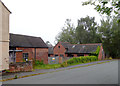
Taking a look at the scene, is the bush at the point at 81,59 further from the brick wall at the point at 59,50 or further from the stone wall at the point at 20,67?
the stone wall at the point at 20,67

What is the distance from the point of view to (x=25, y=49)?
21.7m

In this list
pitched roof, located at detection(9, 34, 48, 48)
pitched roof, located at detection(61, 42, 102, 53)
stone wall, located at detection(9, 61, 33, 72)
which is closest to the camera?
stone wall, located at detection(9, 61, 33, 72)

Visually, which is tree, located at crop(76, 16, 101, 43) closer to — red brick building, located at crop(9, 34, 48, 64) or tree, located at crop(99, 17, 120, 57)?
tree, located at crop(99, 17, 120, 57)

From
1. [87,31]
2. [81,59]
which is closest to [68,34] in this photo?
[87,31]

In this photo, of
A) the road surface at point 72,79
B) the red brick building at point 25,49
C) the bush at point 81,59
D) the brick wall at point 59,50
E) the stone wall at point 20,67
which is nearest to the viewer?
the road surface at point 72,79

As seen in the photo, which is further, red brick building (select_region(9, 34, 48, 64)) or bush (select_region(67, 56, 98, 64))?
bush (select_region(67, 56, 98, 64))

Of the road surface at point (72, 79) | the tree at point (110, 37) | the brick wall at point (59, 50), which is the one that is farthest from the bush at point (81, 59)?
the tree at point (110, 37)

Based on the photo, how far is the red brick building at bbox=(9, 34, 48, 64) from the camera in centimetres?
1991

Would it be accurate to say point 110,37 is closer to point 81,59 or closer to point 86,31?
point 86,31

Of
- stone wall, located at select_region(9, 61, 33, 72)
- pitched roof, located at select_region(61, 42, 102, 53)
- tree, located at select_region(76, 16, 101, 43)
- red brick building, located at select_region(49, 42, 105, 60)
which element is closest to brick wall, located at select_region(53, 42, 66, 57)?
red brick building, located at select_region(49, 42, 105, 60)

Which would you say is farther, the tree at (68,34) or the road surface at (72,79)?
the tree at (68,34)

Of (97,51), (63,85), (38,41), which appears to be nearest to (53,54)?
(97,51)

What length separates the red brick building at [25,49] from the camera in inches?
784

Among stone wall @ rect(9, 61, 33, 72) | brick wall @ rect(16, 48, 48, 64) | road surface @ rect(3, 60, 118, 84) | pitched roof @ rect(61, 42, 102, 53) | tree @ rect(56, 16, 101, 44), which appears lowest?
road surface @ rect(3, 60, 118, 84)
